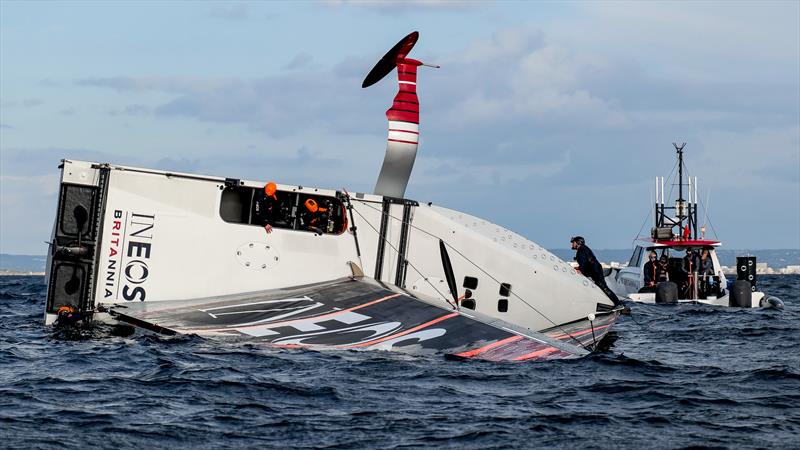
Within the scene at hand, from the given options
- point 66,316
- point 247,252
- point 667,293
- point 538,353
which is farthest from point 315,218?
point 667,293

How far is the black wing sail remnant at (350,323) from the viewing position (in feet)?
47.1

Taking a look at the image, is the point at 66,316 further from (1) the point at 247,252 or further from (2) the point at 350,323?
(2) the point at 350,323

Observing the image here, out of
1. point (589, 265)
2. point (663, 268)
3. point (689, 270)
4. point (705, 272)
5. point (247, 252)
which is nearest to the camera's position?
point (247, 252)

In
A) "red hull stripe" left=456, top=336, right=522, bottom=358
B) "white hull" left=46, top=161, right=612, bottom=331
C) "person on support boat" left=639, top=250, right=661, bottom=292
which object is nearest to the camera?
"red hull stripe" left=456, top=336, right=522, bottom=358

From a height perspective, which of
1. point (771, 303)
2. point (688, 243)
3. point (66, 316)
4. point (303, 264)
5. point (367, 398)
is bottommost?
point (367, 398)

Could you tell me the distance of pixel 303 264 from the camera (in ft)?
61.2

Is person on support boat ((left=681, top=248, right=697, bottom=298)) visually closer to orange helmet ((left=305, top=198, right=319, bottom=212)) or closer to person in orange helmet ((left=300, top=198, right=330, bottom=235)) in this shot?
person in orange helmet ((left=300, top=198, right=330, bottom=235))

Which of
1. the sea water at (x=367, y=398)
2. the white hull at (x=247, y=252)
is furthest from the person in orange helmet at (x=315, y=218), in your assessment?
the sea water at (x=367, y=398)

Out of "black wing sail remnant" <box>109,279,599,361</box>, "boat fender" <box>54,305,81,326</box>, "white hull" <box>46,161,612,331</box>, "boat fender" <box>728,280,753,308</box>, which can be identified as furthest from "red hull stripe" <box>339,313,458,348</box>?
"boat fender" <box>728,280,753,308</box>

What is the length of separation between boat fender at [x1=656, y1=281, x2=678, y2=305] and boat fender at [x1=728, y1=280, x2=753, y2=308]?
2.15 meters

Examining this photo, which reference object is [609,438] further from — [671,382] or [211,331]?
[211,331]

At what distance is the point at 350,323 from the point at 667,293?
1986 cm

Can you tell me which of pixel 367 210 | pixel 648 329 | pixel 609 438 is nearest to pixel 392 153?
pixel 367 210

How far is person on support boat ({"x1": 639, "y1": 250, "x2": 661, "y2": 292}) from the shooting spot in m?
35.4
